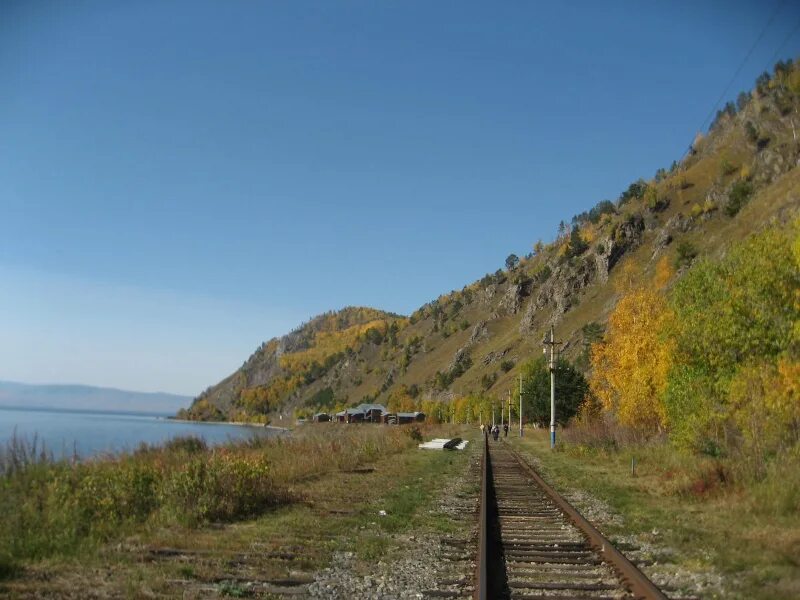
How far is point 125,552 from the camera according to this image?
28.4ft

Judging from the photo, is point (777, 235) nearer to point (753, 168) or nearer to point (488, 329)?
point (753, 168)

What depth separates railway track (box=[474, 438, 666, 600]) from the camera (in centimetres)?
691

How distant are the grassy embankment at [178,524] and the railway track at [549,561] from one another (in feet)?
4.38

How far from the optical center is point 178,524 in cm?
1057

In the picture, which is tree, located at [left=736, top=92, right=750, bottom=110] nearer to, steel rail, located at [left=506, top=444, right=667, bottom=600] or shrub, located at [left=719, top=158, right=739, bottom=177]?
shrub, located at [left=719, top=158, right=739, bottom=177]

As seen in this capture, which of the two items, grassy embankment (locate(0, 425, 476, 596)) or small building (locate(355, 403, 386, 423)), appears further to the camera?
small building (locate(355, 403, 386, 423))

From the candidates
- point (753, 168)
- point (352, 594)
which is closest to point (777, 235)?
point (352, 594)

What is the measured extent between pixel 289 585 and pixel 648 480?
1414 centimetres

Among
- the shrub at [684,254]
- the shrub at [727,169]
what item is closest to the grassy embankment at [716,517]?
the shrub at [684,254]

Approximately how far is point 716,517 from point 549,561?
4.81 m

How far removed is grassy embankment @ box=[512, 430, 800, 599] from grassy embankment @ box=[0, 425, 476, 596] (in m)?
3.64

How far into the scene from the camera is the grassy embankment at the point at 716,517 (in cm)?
773

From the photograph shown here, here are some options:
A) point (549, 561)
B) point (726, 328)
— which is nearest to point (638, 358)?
point (726, 328)

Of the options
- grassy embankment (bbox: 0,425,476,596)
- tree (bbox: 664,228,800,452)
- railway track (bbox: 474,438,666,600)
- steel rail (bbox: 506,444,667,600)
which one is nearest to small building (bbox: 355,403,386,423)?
tree (bbox: 664,228,800,452)
